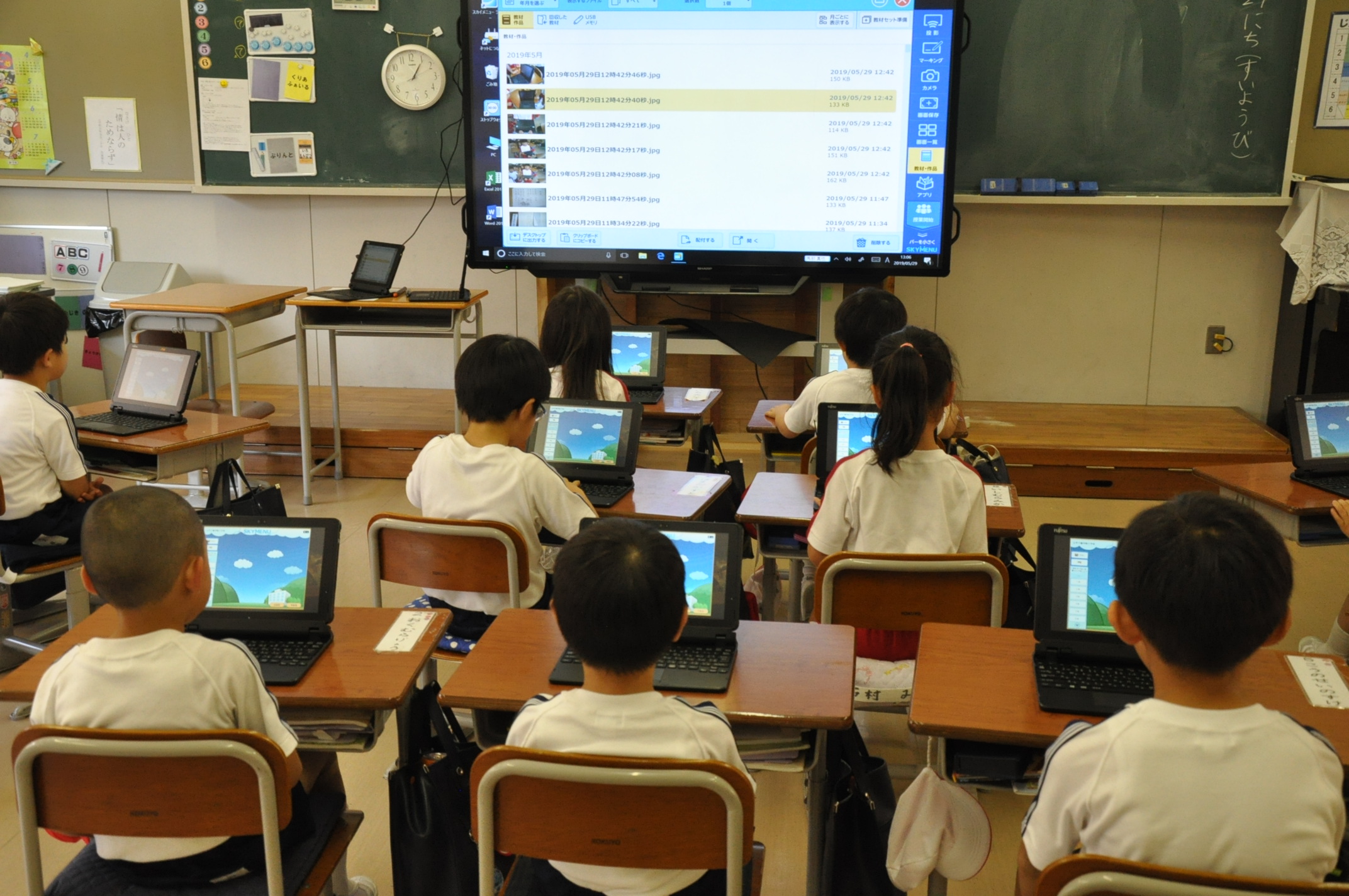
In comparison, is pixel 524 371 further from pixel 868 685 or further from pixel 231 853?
pixel 231 853

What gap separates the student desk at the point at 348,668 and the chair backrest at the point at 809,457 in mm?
1390

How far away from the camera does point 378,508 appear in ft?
16.0

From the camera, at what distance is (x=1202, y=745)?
124 cm

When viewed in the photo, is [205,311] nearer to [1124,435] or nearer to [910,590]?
[910,590]

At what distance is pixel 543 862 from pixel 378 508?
347 centimetres

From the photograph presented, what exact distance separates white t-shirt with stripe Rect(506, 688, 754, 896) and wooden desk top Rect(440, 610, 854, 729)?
0.71 feet

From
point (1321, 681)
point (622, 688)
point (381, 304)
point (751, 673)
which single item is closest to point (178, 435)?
point (381, 304)

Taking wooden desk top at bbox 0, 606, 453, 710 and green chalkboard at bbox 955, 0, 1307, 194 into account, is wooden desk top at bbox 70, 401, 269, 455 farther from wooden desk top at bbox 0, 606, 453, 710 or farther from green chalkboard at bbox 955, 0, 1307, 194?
green chalkboard at bbox 955, 0, 1307, 194

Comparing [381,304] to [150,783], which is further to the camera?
[381,304]

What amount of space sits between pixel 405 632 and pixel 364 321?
319 cm

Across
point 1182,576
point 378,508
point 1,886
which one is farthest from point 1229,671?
point 378,508

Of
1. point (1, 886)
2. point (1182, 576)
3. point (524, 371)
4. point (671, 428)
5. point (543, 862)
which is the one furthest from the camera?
point (671, 428)

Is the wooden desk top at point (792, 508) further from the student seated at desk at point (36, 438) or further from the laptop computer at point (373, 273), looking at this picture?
the laptop computer at point (373, 273)

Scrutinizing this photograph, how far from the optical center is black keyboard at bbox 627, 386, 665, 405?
4.07 meters
